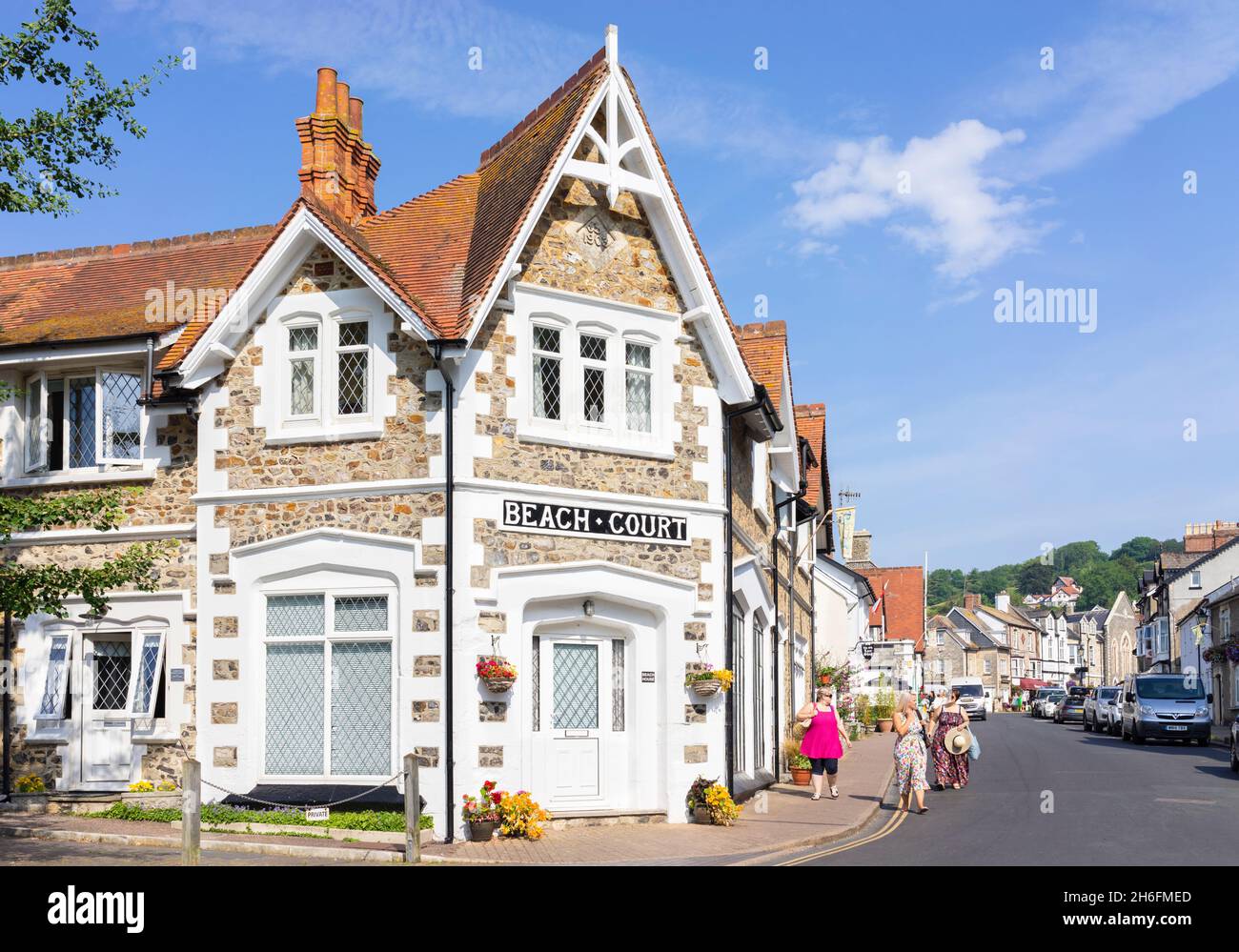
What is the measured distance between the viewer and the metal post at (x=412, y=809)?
44.4 feet

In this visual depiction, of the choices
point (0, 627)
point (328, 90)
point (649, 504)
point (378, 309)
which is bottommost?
point (0, 627)

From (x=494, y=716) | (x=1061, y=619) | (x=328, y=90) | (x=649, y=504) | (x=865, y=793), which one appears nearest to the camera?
(x=494, y=716)

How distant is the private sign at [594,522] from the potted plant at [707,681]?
6.05 feet

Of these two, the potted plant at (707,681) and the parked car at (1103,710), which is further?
the parked car at (1103,710)

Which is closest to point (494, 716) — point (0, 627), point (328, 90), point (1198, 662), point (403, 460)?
point (403, 460)

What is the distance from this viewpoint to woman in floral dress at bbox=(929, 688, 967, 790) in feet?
75.8

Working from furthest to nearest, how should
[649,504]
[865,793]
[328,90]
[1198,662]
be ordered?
[1198,662], [865,793], [328,90], [649,504]

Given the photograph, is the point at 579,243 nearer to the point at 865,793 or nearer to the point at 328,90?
the point at 328,90

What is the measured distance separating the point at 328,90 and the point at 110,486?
22.9 ft

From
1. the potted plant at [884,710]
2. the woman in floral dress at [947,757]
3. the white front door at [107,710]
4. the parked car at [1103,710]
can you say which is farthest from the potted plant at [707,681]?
the potted plant at [884,710]

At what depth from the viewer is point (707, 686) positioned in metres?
17.9

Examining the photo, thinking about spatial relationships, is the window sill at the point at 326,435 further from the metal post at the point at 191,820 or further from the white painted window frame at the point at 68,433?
the metal post at the point at 191,820

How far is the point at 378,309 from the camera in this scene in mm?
17250

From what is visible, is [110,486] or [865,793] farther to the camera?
[865,793]
